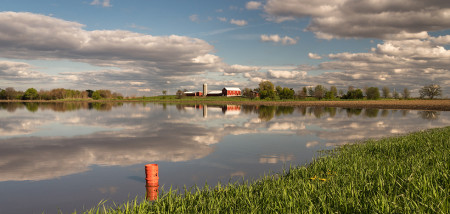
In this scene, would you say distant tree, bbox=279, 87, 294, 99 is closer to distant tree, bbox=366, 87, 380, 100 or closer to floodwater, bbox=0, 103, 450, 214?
distant tree, bbox=366, 87, 380, 100

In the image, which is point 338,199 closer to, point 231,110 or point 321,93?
point 231,110

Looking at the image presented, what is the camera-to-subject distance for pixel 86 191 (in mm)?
11742

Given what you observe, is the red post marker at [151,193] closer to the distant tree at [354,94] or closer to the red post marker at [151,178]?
the red post marker at [151,178]

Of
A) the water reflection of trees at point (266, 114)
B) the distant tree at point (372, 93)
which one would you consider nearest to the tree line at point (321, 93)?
the distant tree at point (372, 93)

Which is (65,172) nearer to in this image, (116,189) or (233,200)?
(116,189)

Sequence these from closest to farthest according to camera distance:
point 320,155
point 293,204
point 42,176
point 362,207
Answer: point 362,207
point 293,204
point 42,176
point 320,155

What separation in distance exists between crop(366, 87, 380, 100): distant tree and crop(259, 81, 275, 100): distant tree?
196 ft

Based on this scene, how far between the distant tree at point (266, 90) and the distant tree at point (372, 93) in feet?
196

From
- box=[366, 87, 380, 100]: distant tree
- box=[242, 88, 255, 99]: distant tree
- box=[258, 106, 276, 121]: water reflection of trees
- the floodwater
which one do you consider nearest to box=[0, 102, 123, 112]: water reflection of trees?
box=[258, 106, 276, 121]: water reflection of trees

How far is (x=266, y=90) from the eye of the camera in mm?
164750

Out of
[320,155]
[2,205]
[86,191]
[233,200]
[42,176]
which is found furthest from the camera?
[320,155]

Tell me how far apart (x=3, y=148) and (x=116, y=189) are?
15.7 meters

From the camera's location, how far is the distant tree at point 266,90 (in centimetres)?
15662

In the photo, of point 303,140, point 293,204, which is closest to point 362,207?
point 293,204
